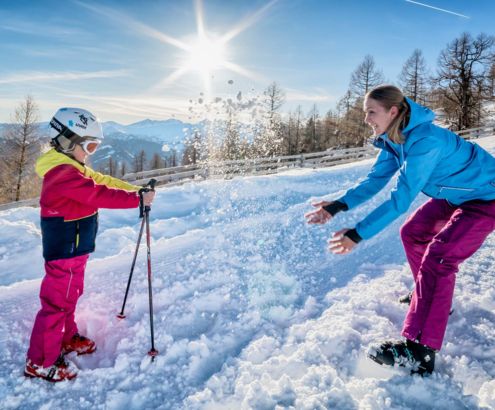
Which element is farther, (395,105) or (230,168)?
(230,168)

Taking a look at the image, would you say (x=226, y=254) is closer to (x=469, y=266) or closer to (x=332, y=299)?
(x=332, y=299)

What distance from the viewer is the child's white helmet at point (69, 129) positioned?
344 centimetres

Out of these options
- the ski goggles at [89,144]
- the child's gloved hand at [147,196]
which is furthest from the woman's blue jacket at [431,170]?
the ski goggles at [89,144]

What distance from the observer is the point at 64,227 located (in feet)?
11.0

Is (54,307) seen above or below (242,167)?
below

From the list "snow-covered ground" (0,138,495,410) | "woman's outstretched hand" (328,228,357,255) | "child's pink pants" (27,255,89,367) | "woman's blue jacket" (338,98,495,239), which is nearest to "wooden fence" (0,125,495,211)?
"snow-covered ground" (0,138,495,410)

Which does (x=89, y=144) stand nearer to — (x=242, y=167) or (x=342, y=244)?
(x=342, y=244)

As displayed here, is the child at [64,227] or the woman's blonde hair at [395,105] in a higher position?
the woman's blonde hair at [395,105]

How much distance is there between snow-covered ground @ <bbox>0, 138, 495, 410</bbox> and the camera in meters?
2.91

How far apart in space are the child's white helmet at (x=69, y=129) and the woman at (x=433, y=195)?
A: 2.58 metres

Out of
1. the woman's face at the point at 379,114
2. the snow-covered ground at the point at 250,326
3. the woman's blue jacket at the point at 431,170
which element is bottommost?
the snow-covered ground at the point at 250,326

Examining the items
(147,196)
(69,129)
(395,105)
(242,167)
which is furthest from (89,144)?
(242,167)

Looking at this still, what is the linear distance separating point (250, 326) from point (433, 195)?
90.1 inches

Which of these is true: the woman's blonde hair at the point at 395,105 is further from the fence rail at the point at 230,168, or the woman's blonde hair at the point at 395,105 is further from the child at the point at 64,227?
the fence rail at the point at 230,168
